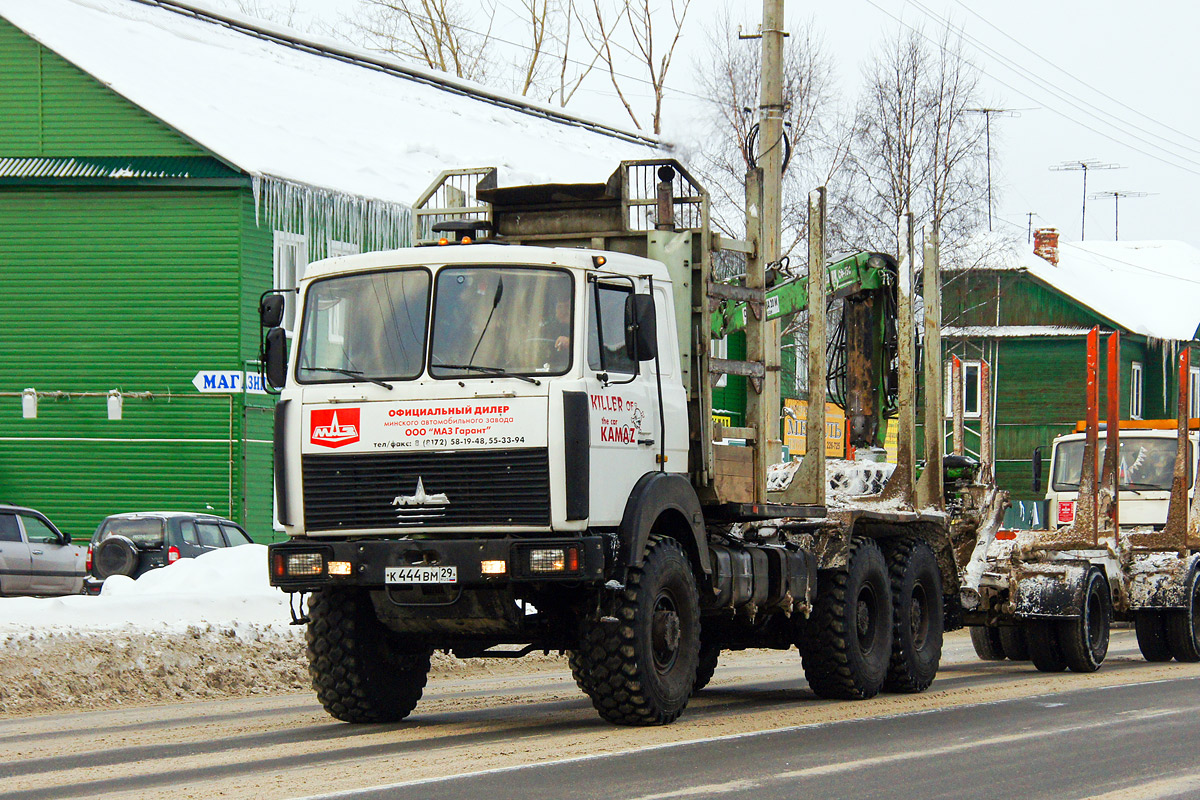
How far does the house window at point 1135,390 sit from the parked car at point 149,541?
39864 millimetres

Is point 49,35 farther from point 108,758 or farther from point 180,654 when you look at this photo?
point 108,758

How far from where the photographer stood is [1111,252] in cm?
6706

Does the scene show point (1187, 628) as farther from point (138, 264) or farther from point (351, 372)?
point (138, 264)

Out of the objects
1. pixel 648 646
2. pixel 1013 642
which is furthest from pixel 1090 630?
pixel 648 646

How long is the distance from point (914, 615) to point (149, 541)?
492 inches

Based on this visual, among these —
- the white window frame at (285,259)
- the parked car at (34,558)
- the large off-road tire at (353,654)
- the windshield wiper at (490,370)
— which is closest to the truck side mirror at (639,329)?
the windshield wiper at (490,370)

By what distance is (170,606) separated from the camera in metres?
15.3

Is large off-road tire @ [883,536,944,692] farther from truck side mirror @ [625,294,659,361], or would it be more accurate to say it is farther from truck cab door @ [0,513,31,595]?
truck cab door @ [0,513,31,595]

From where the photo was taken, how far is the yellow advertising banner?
18.1 m

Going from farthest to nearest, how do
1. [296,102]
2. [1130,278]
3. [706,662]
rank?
1. [1130,278]
2. [296,102]
3. [706,662]

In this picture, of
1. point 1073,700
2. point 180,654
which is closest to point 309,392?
point 180,654

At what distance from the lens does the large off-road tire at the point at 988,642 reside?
18203mm

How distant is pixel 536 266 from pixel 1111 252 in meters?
60.2

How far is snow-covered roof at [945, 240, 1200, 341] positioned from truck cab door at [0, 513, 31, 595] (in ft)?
101
